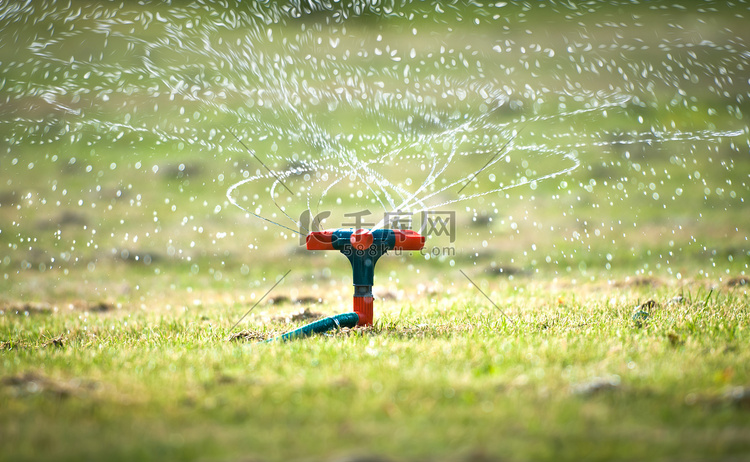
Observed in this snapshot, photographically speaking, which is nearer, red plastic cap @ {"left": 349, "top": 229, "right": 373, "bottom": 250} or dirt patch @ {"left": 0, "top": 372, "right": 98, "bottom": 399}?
dirt patch @ {"left": 0, "top": 372, "right": 98, "bottom": 399}

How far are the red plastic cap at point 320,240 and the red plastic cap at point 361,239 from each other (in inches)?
9.3

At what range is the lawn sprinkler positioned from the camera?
5.30 m

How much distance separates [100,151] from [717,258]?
1500cm

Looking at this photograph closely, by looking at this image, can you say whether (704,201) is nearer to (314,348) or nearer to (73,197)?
(314,348)

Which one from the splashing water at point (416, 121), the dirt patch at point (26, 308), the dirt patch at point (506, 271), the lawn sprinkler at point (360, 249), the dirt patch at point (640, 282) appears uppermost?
the splashing water at point (416, 121)

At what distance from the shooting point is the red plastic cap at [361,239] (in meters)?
5.26

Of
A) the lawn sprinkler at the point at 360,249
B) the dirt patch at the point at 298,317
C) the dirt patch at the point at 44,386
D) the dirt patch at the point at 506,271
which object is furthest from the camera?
the dirt patch at the point at 506,271

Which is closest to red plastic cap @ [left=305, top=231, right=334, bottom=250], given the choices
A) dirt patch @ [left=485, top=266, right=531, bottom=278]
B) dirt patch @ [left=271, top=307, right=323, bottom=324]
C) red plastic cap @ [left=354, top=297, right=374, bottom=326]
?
red plastic cap @ [left=354, top=297, right=374, bottom=326]

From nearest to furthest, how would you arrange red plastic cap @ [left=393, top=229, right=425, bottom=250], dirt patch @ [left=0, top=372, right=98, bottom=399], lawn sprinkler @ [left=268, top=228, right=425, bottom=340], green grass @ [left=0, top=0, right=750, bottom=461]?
green grass @ [left=0, top=0, right=750, bottom=461] < dirt patch @ [left=0, top=372, right=98, bottom=399] < lawn sprinkler @ [left=268, top=228, right=425, bottom=340] < red plastic cap @ [left=393, top=229, right=425, bottom=250]

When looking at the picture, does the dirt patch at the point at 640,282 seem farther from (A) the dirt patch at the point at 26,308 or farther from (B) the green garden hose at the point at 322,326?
(A) the dirt patch at the point at 26,308

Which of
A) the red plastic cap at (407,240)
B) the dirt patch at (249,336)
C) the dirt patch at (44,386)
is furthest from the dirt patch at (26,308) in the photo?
the red plastic cap at (407,240)

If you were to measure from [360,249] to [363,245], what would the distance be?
0.05m

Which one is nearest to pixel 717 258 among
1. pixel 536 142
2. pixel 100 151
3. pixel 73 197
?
pixel 536 142

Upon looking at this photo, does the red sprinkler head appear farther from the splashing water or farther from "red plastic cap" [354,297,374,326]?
the splashing water
